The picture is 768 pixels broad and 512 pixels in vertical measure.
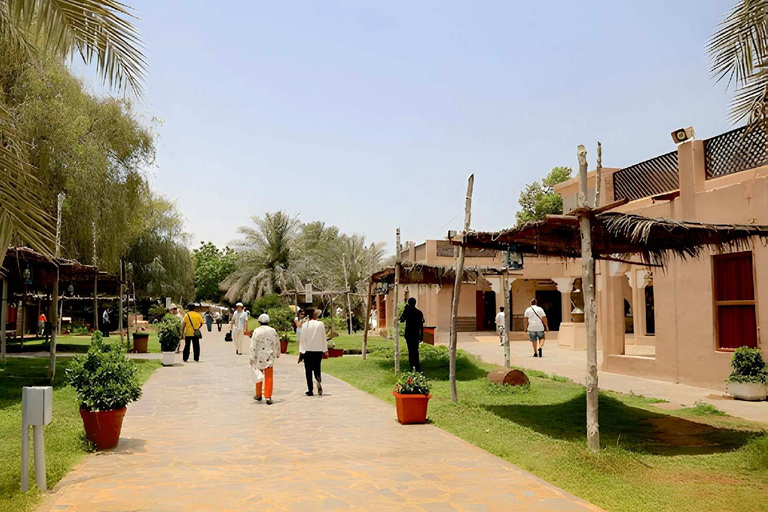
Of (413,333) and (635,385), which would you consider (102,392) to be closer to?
(413,333)

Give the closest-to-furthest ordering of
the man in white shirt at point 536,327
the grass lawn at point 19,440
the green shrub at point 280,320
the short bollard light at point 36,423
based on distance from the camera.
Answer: the grass lawn at point 19,440, the short bollard light at point 36,423, the man in white shirt at point 536,327, the green shrub at point 280,320

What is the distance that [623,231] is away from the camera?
27.5 ft

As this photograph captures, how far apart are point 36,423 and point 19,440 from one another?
107 inches

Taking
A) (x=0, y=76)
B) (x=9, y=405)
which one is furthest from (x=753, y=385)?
(x=0, y=76)

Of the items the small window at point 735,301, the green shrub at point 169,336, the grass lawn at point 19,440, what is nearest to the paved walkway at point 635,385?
the small window at point 735,301

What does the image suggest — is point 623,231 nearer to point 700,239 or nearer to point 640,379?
point 700,239

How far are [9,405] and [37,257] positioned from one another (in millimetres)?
3667

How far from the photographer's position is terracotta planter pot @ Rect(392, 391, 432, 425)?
952cm

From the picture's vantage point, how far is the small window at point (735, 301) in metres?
12.4

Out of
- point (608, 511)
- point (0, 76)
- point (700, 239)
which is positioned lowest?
point (608, 511)

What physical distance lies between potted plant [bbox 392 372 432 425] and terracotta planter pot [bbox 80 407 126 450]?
3.73 m

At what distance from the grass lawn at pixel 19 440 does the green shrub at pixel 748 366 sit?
10.2 meters

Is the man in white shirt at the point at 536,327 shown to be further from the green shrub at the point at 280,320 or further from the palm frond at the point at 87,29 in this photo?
the palm frond at the point at 87,29

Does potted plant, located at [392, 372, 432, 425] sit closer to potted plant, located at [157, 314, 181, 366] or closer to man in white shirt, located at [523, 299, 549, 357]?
potted plant, located at [157, 314, 181, 366]
